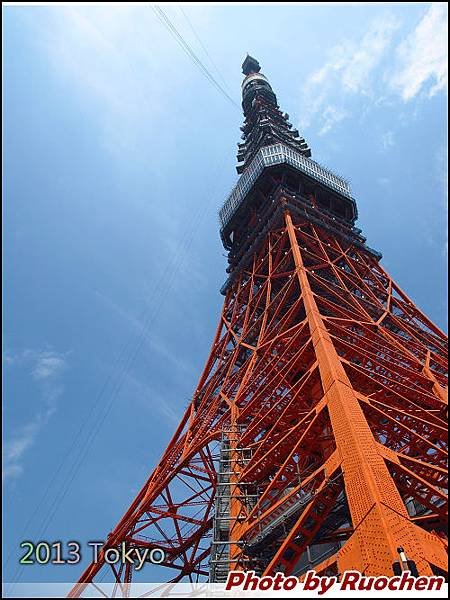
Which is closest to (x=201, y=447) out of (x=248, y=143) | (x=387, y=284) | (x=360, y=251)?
(x=387, y=284)

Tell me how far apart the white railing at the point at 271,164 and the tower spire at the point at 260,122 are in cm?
314

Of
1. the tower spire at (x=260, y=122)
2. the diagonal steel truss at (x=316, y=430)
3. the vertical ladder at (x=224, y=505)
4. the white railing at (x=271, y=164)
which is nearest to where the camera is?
the diagonal steel truss at (x=316, y=430)

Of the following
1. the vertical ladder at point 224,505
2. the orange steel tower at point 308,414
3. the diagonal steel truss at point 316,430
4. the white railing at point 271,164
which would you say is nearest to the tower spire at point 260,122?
the orange steel tower at point 308,414

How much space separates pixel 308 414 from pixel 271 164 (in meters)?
16.7

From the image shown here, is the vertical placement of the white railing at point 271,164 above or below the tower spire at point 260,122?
below

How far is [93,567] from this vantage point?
12203 millimetres

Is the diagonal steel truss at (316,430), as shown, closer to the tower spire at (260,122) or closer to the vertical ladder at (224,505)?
the vertical ladder at (224,505)

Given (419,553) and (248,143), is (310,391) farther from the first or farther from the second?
(248,143)

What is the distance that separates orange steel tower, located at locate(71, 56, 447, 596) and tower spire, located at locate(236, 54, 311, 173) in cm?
76

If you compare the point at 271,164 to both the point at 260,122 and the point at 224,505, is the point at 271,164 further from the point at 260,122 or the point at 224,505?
the point at 224,505

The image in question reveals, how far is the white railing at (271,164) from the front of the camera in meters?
23.7

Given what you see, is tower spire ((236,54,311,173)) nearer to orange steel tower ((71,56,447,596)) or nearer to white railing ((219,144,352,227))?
orange steel tower ((71,56,447,596))

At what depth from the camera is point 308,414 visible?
948cm

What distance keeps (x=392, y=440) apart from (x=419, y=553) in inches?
209
